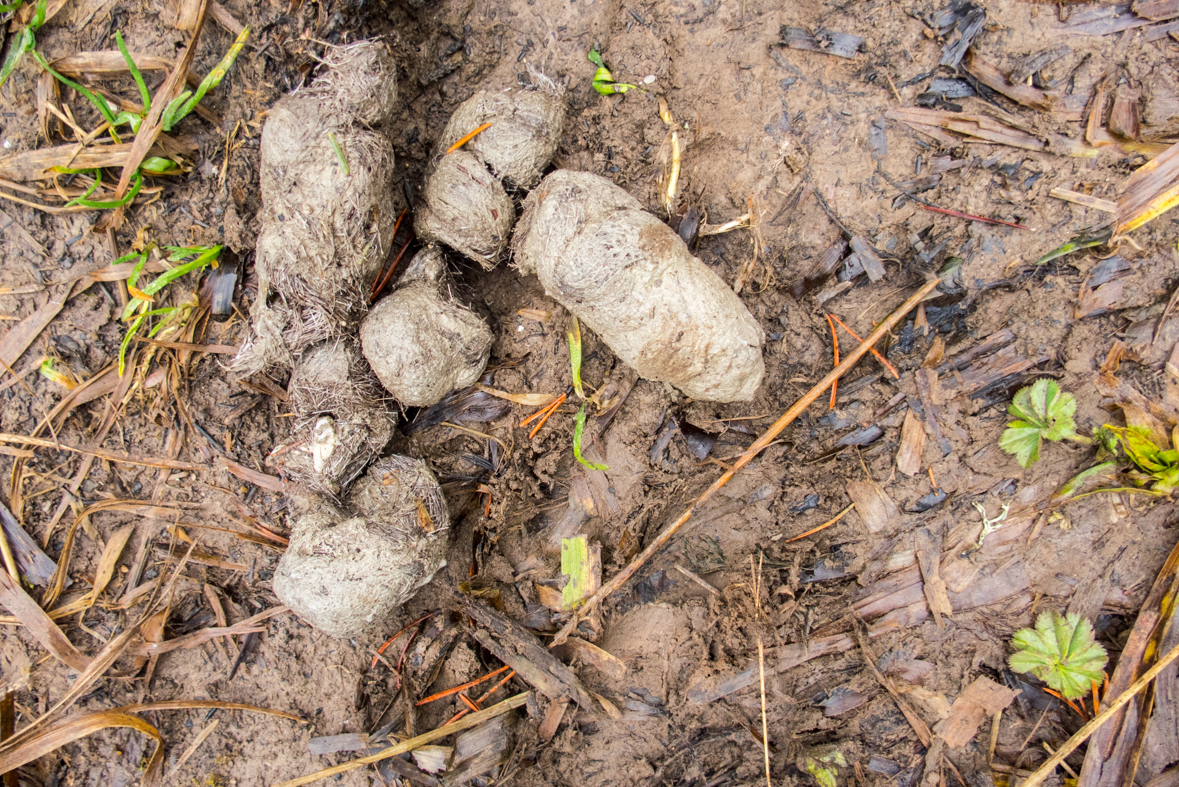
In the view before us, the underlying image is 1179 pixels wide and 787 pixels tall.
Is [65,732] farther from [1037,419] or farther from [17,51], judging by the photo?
[1037,419]

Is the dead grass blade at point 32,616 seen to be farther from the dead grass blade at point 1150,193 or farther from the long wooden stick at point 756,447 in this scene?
Answer: the dead grass blade at point 1150,193

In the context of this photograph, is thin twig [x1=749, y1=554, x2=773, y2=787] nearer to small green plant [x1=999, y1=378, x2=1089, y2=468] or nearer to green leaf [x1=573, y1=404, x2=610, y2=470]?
green leaf [x1=573, y1=404, x2=610, y2=470]

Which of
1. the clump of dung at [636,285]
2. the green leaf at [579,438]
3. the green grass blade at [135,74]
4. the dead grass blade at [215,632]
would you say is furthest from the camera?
the dead grass blade at [215,632]

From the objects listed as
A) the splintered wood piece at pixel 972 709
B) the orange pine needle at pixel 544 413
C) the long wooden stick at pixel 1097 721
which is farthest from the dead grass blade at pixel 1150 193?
the orange pine needle at pixel 544 413

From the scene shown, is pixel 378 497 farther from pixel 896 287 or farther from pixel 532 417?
pixel 896 287

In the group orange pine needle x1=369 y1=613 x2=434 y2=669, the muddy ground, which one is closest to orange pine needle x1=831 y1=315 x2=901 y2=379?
the muddy ground

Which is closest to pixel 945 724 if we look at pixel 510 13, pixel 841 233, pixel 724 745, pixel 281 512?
pixel 724 745

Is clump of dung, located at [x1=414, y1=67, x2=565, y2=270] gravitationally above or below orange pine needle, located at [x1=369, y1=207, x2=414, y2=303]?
above
